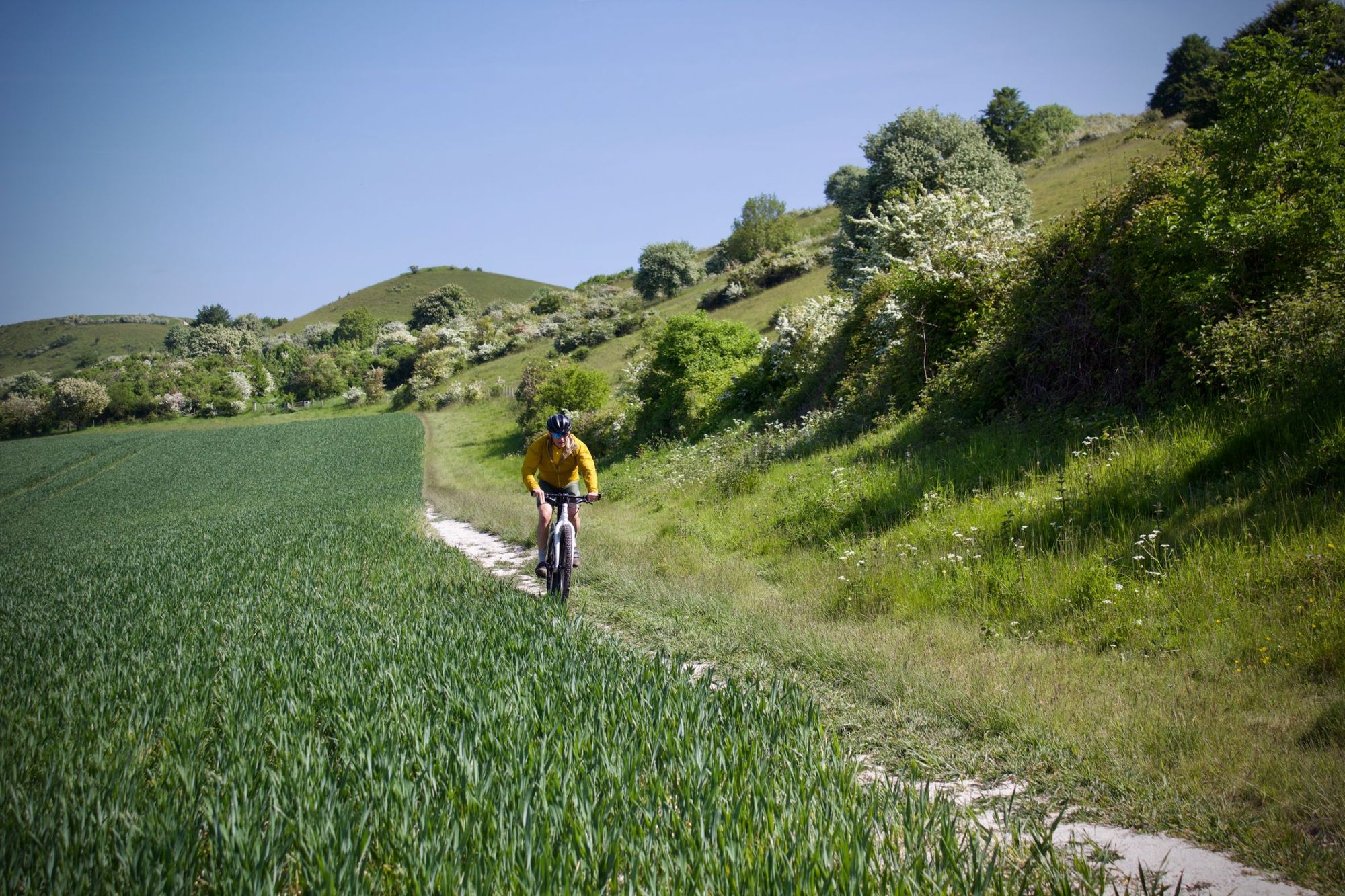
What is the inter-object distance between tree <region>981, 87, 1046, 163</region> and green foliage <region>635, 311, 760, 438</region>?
105 feet

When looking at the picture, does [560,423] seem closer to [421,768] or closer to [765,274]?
[421,768]

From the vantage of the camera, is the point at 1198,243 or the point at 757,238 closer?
A: the point at 1198,243

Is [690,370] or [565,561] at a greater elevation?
[690,370]

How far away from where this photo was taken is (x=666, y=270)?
56.3 metres

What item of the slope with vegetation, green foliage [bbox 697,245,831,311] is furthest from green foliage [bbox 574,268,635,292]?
the slope with vegetation

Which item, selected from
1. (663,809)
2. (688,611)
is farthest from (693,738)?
(688,611)

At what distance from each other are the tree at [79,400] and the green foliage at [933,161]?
65402mm

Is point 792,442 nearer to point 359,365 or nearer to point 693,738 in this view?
point 693,738

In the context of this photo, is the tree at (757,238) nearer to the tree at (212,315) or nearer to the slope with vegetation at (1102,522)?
the slope with vegetation at (1102,522)

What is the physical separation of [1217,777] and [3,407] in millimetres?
80131

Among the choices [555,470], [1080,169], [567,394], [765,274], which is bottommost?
[555,470]

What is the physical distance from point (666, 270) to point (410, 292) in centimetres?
9101

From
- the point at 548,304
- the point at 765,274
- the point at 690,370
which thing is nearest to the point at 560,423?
the point at 690,370

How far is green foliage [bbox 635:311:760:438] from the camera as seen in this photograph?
64.4 feet
